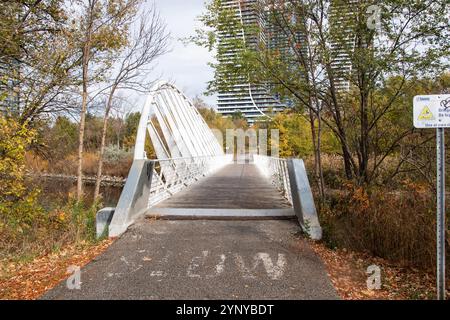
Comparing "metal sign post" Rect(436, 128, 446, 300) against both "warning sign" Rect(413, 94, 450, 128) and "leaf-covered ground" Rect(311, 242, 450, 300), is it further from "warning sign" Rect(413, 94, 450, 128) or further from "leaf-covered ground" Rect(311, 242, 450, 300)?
"leaf-covered ground" Rect(311, 242, 450, 300)

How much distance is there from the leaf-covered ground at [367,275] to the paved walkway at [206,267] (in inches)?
7.7

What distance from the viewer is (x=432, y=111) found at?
3270mm

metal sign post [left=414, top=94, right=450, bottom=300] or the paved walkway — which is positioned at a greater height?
metal sign post [left=414, top=94, right=450, bottom=300]

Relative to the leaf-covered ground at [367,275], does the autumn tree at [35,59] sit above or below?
above

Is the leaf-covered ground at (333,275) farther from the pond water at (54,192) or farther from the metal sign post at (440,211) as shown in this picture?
the pond water at (54,192)

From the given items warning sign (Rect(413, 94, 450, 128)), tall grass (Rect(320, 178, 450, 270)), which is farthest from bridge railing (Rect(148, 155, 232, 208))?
warning sign (Rect(413, 94, 450, 128))

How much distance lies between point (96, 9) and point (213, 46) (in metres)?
4.40

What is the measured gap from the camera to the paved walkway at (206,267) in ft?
12.3

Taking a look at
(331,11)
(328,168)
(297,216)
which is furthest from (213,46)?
(328,168)

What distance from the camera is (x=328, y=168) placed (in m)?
17.8

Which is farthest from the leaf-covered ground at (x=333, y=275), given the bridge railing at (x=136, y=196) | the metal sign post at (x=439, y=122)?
the metal sign post at (x=439, y=122)

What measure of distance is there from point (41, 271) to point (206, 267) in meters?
2.22

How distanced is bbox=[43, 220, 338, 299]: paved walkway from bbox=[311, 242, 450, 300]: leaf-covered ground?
196 mm

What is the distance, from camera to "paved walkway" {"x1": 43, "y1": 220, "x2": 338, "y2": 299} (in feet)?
12.3
